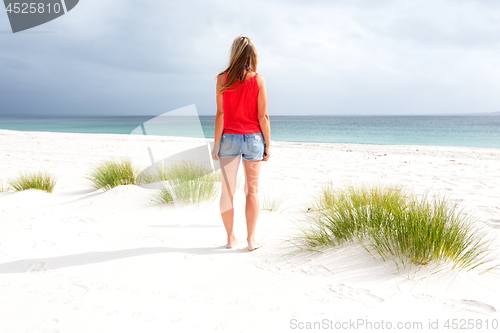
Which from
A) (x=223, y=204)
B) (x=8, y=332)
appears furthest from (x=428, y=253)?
(x=8, y=332)

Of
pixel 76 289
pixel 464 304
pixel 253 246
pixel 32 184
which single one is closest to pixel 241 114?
pixel 253 246

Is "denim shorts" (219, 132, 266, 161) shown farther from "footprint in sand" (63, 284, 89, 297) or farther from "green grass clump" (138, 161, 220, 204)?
"green grass clump" (138, 161, 220, 204)

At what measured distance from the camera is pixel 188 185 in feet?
14.5

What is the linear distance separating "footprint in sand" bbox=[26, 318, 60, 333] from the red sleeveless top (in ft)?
5.81

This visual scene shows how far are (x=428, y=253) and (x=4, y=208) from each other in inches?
204

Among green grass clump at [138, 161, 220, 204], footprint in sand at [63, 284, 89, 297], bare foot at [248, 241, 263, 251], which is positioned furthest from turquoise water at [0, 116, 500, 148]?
footprint in sand at [63, 284, 89, 297]

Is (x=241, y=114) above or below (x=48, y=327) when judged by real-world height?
above

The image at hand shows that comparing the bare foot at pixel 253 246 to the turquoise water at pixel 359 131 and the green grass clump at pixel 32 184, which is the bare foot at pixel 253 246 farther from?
the green grass clump at pixel 32 184

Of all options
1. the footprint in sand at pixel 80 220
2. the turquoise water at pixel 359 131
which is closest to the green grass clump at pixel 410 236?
the turquoise water at pixel 359 131

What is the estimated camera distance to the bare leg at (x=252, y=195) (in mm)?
2829

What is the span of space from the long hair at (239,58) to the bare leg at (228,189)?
63 centimetres

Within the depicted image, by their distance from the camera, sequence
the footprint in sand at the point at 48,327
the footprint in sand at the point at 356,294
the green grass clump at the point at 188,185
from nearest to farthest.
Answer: the footprint in sand at the point at 48,327 < the footprint in sand at the point at 356,294 < the green grass clump at the point at 188,185

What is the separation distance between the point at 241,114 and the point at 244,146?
0.27 metres

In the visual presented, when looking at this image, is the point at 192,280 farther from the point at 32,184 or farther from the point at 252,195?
the point at 32,184
